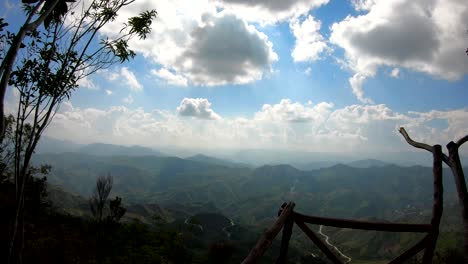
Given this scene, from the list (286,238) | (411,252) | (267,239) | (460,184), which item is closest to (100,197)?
(286,238)

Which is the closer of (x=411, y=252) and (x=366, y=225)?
(x=366, y=225)

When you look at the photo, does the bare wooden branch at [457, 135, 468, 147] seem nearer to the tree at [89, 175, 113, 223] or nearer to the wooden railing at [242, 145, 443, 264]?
the wooden railing at [242, 145, 443, 264]

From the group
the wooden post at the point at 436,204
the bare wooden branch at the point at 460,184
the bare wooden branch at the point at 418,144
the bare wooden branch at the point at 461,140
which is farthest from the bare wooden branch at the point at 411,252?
the bare wooden branch at the point at 461,140

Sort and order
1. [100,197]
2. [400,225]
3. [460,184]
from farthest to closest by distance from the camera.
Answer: [100,197] < [400,225] < [460,184]

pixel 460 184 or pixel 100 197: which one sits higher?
pixel 460 184

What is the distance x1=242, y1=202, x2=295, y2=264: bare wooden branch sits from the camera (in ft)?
13.1

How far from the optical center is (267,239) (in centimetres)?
438

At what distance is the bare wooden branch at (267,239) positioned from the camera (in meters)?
3.98

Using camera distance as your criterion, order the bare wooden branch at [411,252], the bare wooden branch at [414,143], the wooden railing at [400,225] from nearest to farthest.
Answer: the wooden railing at [400,225]
the bare wooden branch at [414,143]
the bare wooden branch at [411,252]

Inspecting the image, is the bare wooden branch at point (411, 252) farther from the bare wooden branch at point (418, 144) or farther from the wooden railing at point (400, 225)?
the bare wooden branch at point (418, 144)

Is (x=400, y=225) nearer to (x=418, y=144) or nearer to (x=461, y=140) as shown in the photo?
(x=418, y=144)

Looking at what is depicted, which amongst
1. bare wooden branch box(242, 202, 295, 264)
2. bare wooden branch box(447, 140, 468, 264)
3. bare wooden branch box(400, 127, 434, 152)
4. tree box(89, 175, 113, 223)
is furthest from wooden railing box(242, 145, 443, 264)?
tree box(89, 175, 113, 223)

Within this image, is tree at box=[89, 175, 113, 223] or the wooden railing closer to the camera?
the wooden railing

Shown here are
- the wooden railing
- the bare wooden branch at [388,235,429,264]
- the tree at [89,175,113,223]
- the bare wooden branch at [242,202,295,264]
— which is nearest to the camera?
the bare wooden branch at [242,202,295,264]
